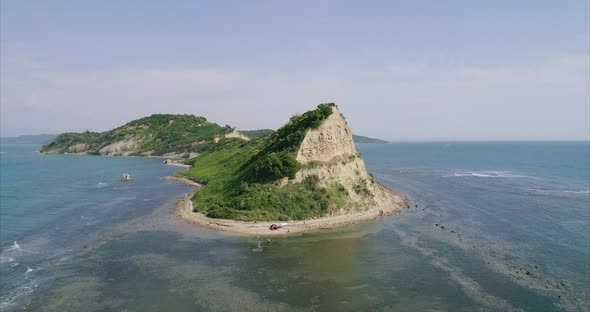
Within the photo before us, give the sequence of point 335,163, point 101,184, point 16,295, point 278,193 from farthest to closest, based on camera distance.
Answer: point 101,184 < point 335,163 < point 278,193 < point 16,295

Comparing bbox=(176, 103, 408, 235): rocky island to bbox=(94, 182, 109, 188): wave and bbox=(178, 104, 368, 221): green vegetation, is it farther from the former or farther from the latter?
bbox=(94, 182, 109, 188): wave

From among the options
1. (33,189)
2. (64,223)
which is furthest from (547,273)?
(33,189)

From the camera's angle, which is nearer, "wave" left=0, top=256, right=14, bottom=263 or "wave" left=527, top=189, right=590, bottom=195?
"wave" left=0, top=256, right=14, bottom=263

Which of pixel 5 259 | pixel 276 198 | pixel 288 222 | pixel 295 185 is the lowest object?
pixel 5 259

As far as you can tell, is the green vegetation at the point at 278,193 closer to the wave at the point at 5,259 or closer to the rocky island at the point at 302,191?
the rocky island at the point at 302,191

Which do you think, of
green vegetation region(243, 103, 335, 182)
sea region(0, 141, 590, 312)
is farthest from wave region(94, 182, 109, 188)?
green vegetation region(243, 103, 335, 182)

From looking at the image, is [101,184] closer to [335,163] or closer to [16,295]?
[335,163]

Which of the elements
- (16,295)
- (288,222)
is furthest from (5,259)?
(288,222)
